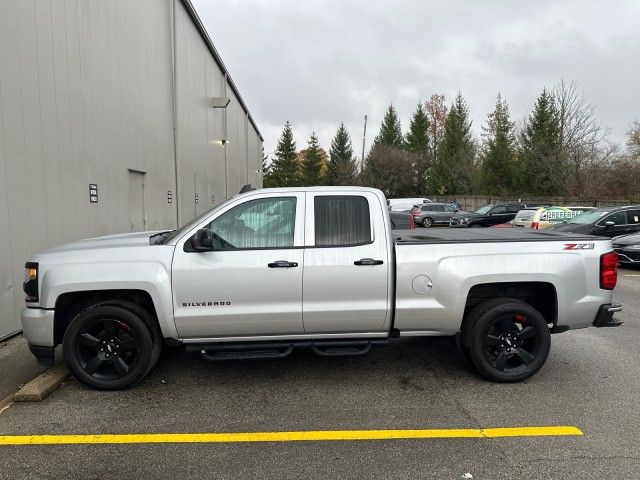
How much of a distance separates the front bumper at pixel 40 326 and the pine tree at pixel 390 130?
6323 centimetres

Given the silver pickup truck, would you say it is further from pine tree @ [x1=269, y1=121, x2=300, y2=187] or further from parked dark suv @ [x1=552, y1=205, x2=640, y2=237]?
pine tree @ [x1=269, y1=121, x2=300, y2=187]

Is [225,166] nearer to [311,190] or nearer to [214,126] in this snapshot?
[214,126]

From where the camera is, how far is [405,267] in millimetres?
4246

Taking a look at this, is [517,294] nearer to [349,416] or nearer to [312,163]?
[349,416]

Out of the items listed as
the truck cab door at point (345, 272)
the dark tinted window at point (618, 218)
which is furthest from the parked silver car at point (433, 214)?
the truck cab door at point (345, 272)

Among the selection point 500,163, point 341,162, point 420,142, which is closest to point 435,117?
point 420,142

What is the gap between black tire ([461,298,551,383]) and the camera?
4.38 metres

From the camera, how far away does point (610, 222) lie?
45.7ft

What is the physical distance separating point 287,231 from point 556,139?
3935 cm

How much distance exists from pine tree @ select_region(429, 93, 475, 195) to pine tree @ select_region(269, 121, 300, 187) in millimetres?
25456

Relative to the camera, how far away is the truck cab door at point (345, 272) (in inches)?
165

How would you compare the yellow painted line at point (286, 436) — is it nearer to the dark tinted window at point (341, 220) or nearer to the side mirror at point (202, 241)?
the side mirror at point (202, 241)

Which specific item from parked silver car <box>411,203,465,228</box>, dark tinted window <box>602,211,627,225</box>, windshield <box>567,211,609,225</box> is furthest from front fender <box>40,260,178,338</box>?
parked silver car <box>411,203,465,228</box>

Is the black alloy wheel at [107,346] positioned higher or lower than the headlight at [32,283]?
lower
